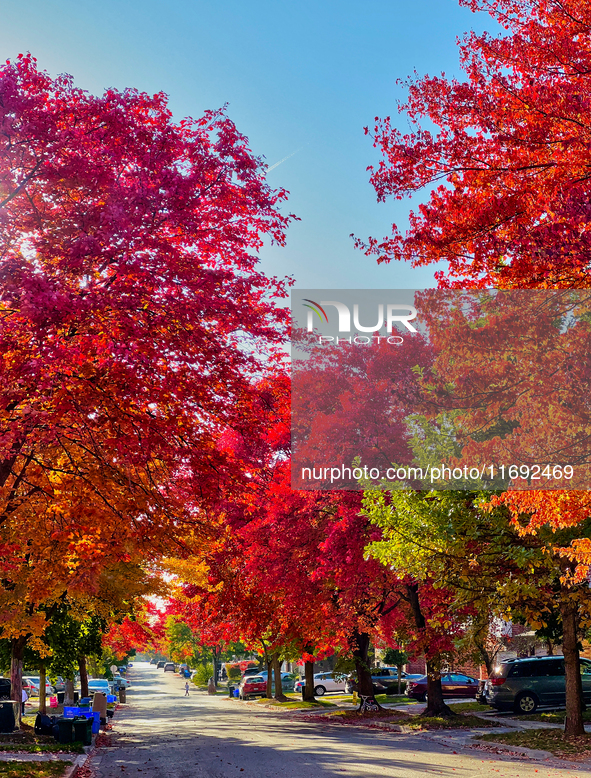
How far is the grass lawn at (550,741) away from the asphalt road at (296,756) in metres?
0.96

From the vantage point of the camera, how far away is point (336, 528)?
2044 centimetres

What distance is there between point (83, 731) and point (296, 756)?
7.01 meters

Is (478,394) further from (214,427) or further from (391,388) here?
(391,388)

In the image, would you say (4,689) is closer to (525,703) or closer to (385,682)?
(525,703)

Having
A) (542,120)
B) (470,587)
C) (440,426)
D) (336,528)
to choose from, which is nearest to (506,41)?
(542,120)

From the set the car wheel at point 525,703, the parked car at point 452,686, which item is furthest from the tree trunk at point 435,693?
the parked car at point 452,686

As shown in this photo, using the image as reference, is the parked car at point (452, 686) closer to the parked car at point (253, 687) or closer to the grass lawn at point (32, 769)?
the parked car at point (253, 687)

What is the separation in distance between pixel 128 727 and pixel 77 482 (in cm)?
1973

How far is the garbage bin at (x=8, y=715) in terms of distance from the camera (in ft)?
69.2

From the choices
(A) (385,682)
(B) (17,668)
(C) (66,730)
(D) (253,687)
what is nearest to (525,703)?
(C) (66,730)

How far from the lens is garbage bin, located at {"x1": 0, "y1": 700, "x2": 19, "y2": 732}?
69.2ft

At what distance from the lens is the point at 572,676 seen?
54.7ft

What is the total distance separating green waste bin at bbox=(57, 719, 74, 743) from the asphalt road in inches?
34.7

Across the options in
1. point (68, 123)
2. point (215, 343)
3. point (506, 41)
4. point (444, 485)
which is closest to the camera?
point (68, 123)
